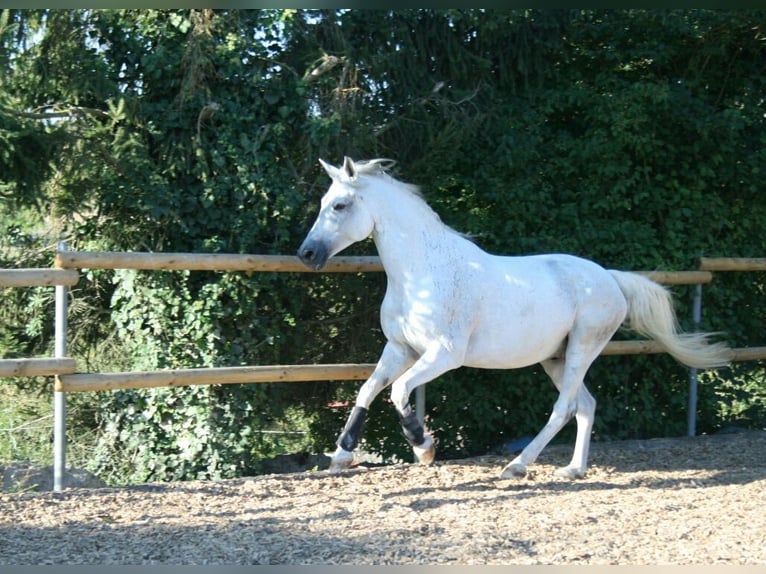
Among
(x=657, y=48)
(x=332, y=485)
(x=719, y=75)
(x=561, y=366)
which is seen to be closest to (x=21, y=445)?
(x=332, y=485)

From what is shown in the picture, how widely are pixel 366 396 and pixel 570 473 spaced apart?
1550mm

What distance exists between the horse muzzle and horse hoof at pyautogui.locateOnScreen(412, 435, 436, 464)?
1418 mm

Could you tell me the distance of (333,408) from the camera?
743 centimetres

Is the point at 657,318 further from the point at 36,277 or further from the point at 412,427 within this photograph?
the point at 36,277

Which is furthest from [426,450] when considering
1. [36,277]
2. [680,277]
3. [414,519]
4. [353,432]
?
[680,277]

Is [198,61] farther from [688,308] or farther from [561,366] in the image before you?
[688,308]

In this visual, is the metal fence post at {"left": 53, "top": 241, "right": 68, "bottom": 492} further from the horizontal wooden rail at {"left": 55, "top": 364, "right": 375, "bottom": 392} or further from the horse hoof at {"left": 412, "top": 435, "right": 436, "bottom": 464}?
the horse hoof at {"left": 412, "top": 435, "right": 436, "bottom": 464}

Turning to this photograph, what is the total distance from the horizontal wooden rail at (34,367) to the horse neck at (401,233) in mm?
2167

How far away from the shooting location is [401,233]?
613 centimetres

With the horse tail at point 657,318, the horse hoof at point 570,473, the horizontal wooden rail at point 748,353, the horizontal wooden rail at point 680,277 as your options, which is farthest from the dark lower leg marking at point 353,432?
the horizontal wooden rail at point 748,353

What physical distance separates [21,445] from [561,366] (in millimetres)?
4520

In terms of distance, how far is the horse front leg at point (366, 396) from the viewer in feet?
19.8

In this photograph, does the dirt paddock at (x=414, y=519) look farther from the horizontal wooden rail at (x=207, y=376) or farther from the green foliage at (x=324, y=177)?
the green foliage at (x=324, y=177)

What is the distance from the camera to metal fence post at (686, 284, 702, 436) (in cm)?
791
